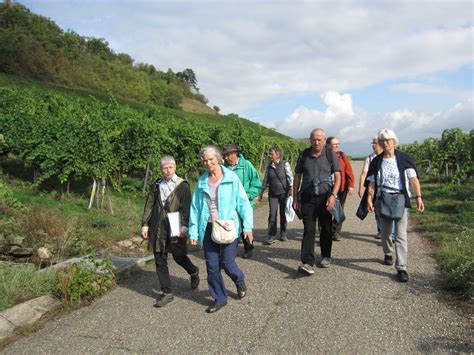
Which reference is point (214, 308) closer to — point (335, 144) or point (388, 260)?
point (388, 260)

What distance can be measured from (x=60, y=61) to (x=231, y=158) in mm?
52290

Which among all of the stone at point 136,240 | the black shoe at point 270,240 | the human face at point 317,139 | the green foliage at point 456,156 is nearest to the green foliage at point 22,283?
the stone at point 136,240

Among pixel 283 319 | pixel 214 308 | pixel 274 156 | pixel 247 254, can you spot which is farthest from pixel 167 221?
pixel 274 156

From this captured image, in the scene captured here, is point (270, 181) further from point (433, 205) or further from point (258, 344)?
point (433, 205)

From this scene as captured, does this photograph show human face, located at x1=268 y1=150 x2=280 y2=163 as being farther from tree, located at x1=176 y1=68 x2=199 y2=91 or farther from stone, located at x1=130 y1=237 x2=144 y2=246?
tree, located at x1=176 y1=68 x2=199 y2=91

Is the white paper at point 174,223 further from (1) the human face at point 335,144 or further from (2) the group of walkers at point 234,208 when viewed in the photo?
(1) the human face at point 335,144

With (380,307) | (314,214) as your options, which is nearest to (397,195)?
(314,214)

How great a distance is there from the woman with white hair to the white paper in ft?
9.03

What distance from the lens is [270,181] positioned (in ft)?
25.5

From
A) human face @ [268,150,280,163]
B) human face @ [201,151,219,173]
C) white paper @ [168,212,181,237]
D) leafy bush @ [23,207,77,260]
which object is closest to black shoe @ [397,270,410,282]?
human face @ [201,151,219,173]

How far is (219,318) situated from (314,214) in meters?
2.11

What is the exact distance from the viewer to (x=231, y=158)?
21.8 feet

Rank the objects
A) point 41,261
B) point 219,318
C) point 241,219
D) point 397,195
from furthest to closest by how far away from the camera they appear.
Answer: point 41,261, point 397,195, point 241,219, point 219,318

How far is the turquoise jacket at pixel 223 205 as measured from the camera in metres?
4.70
